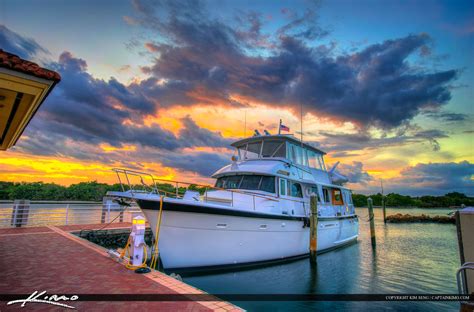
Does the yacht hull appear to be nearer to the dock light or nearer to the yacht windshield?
the dock light

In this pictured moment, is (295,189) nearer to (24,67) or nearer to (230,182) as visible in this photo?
(230,182)

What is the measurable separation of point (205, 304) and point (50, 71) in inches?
165

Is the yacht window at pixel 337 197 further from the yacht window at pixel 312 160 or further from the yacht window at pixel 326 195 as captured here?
the yacht window at pixel 312 160

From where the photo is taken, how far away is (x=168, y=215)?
26.5 feet

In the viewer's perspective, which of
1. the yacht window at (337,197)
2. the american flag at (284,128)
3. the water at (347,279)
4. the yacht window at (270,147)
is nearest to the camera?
the water at (347,279)

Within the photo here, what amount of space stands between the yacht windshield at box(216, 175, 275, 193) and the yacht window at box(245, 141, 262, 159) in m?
2.21

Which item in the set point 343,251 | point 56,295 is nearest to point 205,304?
point 56,295

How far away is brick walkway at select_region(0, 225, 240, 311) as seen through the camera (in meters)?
4.29

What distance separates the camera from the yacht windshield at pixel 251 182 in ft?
37.4

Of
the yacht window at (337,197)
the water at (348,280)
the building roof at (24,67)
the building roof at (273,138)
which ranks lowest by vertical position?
the water at (348,280)

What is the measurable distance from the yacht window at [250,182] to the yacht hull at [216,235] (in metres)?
1.86

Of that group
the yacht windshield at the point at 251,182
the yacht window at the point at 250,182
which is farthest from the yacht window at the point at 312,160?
the yacht window at the point at 250,182

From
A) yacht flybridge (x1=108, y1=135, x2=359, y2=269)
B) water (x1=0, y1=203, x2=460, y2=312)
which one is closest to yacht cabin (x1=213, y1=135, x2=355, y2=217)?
yacht flybridge (x1=108, y1=135, x2=359, y2=269)

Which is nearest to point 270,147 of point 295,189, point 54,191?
point 295,189
